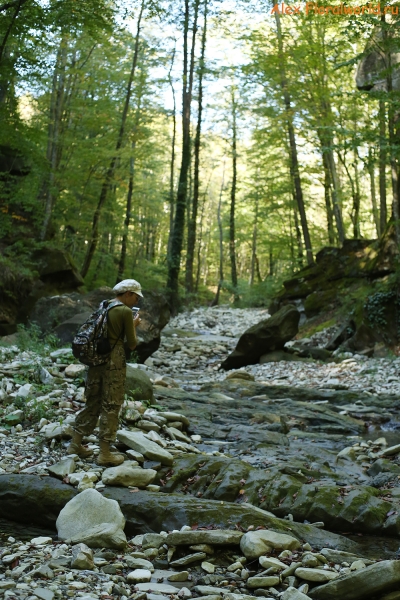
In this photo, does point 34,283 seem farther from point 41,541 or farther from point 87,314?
point 41,541

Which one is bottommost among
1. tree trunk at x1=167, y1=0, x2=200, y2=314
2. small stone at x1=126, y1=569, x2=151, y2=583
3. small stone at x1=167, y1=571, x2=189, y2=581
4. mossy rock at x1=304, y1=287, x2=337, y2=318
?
small stone at x1=167, y1=571, x2=189, y2=581

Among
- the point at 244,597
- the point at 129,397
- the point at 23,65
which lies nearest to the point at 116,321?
the point at 129,397

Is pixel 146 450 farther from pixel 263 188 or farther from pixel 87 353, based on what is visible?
pixel 263 188

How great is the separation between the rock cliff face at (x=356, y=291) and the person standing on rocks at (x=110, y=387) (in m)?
9.51

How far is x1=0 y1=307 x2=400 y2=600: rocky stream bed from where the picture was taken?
3295 mm

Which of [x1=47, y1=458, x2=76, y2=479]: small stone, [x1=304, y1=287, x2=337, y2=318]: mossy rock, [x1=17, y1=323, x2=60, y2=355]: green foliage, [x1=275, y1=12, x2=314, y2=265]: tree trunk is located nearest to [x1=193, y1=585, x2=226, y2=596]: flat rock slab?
[x1=47, y1=458, x2=76, y2=479]: small stone

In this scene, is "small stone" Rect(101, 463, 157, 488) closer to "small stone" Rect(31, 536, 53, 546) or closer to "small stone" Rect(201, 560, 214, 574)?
"small stone" Rect(31, 536, 53, 546)

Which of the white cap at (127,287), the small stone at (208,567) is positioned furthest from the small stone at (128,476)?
the white cap at (127,287)

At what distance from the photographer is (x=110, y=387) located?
5004 millimetres

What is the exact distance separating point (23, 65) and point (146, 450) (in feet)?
28.5

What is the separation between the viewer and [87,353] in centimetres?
497

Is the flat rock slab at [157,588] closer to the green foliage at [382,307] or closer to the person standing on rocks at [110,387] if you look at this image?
the person standing on rocks at [110,387]

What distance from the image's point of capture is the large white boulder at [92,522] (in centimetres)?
375

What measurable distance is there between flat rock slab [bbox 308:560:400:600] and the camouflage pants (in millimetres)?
2377
